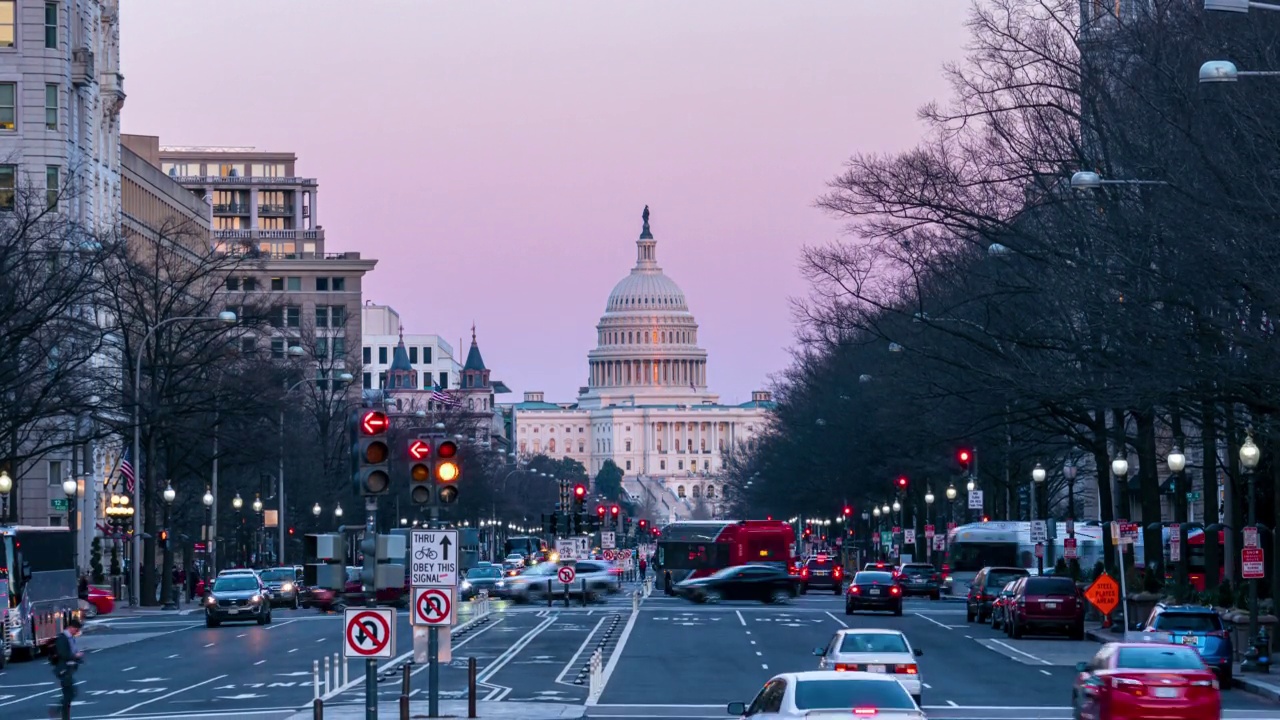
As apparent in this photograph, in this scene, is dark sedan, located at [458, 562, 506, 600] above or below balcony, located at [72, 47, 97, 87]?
below

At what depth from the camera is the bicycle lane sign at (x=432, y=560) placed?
2661 centimetres

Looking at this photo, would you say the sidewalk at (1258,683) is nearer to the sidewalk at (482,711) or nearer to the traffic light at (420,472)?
the sidewalk at (482,711)

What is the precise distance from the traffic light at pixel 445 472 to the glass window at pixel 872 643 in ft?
23.2

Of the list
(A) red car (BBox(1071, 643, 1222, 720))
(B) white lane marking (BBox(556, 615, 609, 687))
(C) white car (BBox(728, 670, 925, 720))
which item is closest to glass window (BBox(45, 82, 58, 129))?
(B) white lane marking (BBox(556, 615, 609, 687))

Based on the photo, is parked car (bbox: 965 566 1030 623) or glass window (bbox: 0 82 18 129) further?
glass window (bbox: 0 82 18 129)

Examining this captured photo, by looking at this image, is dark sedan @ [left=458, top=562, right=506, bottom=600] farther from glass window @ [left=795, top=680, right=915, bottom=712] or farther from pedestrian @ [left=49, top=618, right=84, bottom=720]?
glass window @ [left=795, top=680, right=915, bottom=712]

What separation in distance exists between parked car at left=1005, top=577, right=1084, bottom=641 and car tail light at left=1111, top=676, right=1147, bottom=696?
83.1 ft

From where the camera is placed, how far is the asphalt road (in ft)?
106

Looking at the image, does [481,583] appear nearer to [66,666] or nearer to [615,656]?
[615,656]

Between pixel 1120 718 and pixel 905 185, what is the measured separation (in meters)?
19.2

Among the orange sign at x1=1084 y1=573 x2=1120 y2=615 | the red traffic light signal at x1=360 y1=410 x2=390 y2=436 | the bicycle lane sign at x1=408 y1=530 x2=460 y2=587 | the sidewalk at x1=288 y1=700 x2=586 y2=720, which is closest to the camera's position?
the red traffic light signal at x1=360 y1=410 x2=390 y2=436

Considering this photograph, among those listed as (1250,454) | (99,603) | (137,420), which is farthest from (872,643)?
(99,603)

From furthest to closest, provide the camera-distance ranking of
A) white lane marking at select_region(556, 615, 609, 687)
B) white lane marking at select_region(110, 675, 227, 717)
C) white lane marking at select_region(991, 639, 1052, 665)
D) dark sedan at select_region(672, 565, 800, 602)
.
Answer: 1. dark sedan at select_region(672, 565, 800, 602)
2. white lane marking at select_region(991, 639, 1052, 665)
3. white lane marking at select_region(556, 615, 609, 687)
4. white lane marking at select_region(110, 675, 227, 717)

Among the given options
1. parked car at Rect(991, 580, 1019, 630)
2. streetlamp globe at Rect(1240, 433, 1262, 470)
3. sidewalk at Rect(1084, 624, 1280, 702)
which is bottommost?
sidewalk at Rect(1084, 624, 1280, 702)
